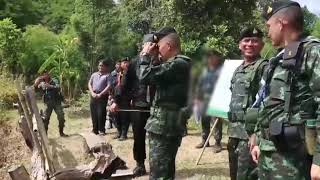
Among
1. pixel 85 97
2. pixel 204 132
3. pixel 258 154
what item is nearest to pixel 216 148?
pixel 204 132

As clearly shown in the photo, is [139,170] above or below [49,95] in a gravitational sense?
below

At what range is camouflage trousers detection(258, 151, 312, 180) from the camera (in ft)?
9.42

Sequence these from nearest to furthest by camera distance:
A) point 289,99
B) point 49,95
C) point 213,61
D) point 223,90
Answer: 1. point 289,99
2. point 213,61
3. point 223,90
4. point 49,95

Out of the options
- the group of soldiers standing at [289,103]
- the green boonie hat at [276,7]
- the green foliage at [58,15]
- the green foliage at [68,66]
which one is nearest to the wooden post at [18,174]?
the group of soldiers standing at [289,103]

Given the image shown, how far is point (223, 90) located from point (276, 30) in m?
1.85

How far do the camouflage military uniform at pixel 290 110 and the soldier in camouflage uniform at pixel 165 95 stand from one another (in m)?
1.36

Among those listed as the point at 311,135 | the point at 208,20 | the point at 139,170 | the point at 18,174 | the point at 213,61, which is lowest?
the point at 139,170

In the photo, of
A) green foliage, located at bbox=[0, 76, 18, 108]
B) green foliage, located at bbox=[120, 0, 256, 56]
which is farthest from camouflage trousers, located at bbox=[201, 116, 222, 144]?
green foliage, located at bbox=[0, 76, 18, 108]

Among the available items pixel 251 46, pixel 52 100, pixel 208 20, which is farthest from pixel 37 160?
pixel 208 20

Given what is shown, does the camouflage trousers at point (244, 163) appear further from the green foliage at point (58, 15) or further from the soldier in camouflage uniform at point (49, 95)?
the green foliage at point (58, 15)

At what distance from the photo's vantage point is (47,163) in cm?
586

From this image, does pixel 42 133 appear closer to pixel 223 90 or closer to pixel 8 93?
pixel 223 90

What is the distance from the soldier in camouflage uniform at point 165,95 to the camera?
168 inches

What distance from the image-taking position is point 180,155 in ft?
25.6
